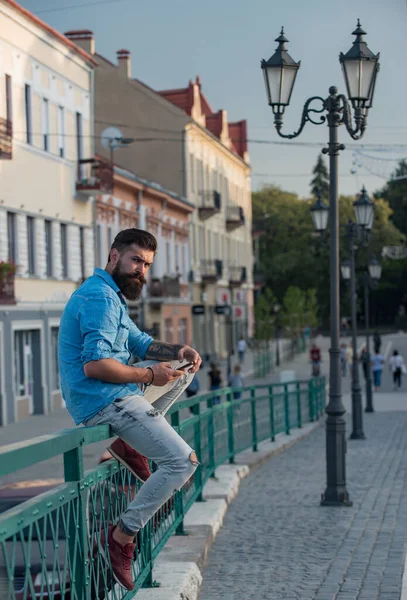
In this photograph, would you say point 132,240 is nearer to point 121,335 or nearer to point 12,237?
point 121,335

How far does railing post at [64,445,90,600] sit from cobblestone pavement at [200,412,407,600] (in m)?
2.68

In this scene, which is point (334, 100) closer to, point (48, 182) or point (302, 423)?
point (302, 423)

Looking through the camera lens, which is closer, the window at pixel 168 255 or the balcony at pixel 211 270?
the window at pixel 168 255

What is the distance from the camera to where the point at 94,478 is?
16.3ft

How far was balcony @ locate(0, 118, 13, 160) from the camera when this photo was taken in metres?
29.8

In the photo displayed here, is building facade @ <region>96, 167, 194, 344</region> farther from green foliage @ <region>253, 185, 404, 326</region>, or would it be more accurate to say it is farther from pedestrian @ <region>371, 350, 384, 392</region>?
green foliage @ <region>253, 185, 404, 326</region>

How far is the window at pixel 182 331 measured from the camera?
57.1 metres

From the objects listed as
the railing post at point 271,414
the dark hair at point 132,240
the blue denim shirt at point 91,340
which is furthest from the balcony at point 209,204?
the blue denim shirt at point 91,340

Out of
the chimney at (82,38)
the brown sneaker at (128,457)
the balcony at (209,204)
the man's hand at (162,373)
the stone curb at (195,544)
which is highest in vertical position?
the chimney at (82,38)

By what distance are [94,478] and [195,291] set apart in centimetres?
5716

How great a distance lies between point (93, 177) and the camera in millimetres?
38188

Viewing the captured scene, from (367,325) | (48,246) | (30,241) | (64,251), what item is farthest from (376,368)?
(30,241)

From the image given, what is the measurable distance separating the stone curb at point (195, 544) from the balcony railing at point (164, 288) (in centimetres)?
3562

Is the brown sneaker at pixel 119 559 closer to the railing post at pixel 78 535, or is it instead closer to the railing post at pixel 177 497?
the railing post at pixel 78 535
